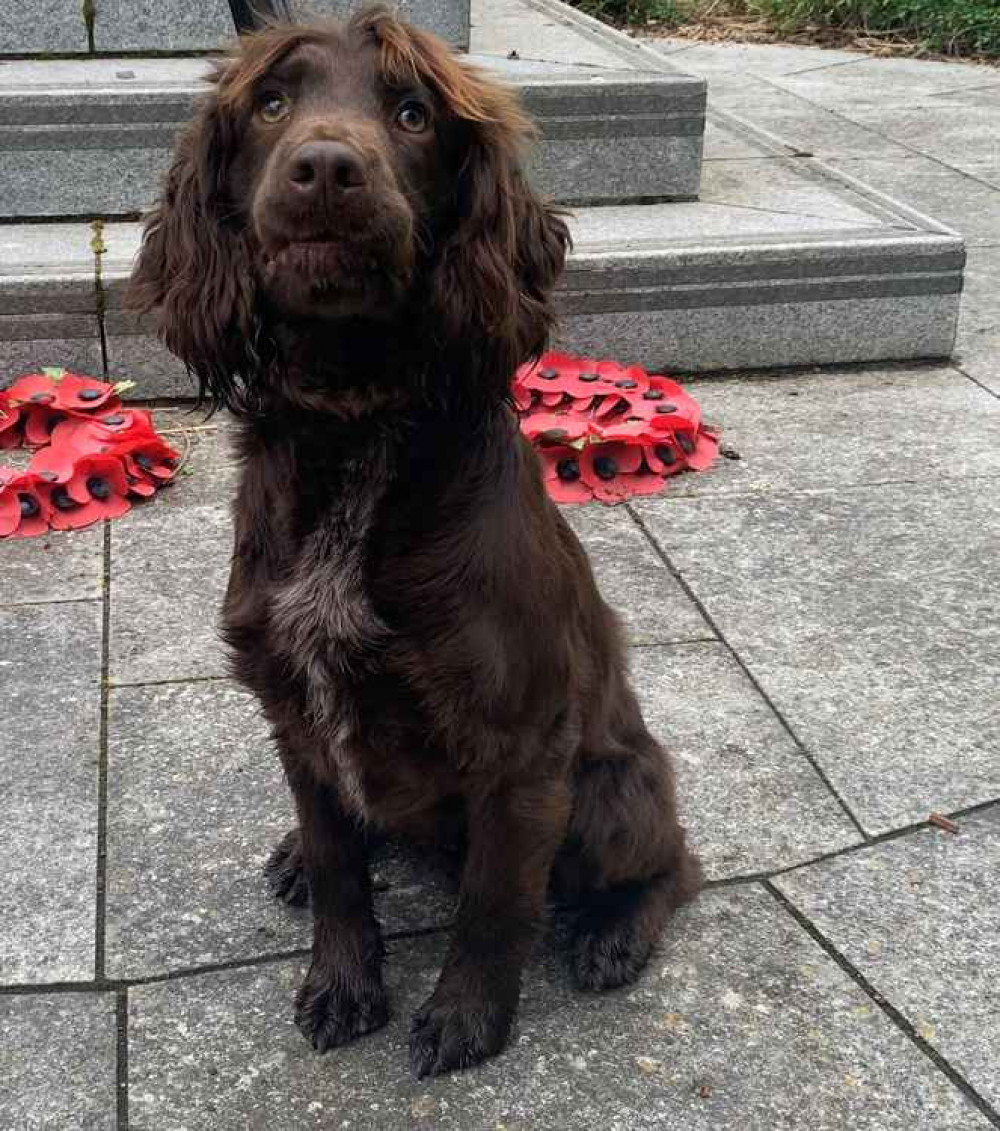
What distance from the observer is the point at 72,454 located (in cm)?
471

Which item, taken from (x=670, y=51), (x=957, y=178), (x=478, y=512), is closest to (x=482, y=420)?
(x=478, y=512)

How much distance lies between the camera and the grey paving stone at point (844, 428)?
195 inches

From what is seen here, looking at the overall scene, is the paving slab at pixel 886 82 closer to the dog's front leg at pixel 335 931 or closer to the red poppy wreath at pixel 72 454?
the red poppy wreath at pixel 72 454

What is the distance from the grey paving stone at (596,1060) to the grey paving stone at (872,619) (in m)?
0.64

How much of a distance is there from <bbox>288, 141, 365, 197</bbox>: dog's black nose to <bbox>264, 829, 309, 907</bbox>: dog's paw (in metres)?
1.42

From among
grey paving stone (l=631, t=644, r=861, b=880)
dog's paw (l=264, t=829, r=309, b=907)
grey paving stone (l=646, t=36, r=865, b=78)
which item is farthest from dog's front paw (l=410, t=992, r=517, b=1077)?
grey paving stone (l=646, t=36, r=865, b=78)

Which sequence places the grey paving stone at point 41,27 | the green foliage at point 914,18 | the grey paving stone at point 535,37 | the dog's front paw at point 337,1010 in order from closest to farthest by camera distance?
the dog's front paw at point 337,1010
the grey paving stone at point 41,27
the grey paving stone at point 535,37
the green foliage at point 914,18

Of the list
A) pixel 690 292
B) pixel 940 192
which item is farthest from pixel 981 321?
pixel 940 192

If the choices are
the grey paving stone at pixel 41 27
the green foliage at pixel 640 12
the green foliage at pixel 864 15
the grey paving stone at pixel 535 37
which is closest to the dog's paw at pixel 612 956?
the grey paving stone at pixel 535 37

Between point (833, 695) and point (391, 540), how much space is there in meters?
1.68

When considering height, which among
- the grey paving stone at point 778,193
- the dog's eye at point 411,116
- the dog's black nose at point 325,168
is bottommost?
the grey paving stone at point 778,193

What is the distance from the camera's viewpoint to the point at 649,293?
5.44 meters

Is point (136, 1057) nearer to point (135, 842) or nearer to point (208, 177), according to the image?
point (135, 842)

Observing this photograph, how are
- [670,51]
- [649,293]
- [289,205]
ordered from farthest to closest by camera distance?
1. [670,51]
2. [649,293]
3. [289,205]
